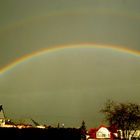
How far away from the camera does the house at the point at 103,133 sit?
97.2m

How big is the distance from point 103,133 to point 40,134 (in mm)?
68703

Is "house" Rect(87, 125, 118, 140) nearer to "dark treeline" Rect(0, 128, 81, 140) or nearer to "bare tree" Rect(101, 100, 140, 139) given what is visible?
"bare tree" Rect(101, 100, 140, 139)

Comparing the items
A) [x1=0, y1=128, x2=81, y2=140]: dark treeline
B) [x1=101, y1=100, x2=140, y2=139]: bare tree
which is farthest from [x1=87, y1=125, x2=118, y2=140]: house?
[x1=0, y1=128, x2=81, y2=140]: dark treeline

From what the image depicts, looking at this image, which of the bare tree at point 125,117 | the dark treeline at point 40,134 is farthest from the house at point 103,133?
the dark treeline at point 40,134

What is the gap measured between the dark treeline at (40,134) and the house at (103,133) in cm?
6258

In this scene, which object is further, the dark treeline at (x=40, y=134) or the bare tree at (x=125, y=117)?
Answer: the bare tree at (x=125, y=117)

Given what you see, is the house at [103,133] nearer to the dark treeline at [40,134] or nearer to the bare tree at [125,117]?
the bare tree at [125,117]

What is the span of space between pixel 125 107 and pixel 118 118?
459cm

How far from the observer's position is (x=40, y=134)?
32531 millimetres

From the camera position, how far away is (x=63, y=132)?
34500mm

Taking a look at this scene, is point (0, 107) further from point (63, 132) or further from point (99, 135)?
point (63, 132)

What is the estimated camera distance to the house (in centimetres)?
9724

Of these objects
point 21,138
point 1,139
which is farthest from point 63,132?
point 1,139

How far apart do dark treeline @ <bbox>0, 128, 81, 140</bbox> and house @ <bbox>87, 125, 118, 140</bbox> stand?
62579 mm
